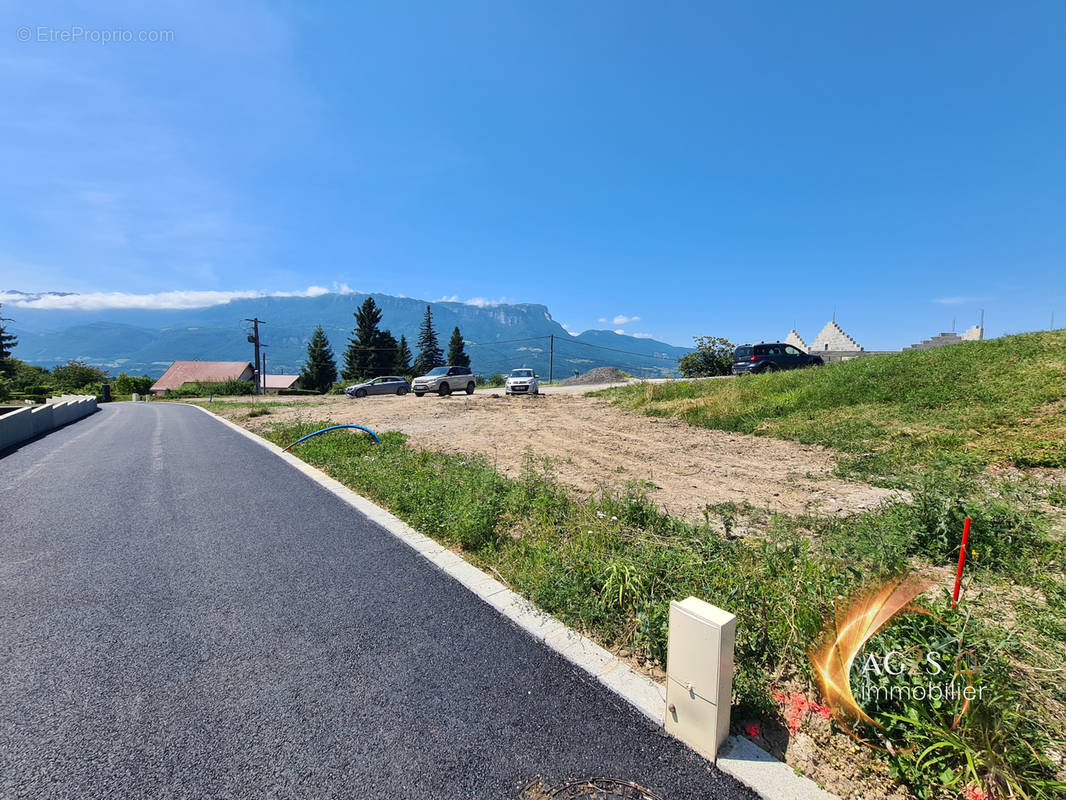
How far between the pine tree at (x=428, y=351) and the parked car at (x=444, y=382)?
42.3m

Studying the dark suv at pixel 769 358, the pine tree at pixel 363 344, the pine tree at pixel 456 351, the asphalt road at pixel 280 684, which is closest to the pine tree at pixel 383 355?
the pine tree at pixel 363 344

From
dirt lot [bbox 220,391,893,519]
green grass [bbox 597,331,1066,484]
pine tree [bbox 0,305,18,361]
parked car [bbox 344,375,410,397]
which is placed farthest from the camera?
pine tree [bbox 0,305,18,361]

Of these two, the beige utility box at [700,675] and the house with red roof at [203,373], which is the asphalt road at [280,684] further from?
the house with red roof at [203,373]

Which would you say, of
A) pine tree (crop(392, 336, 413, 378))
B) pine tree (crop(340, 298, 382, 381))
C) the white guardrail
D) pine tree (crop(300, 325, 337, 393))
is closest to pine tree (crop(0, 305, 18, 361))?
pine tree (crop(300, 325, 337, 393))

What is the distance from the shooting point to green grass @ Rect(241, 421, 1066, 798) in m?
1.80

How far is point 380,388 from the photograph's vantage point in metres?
29.9

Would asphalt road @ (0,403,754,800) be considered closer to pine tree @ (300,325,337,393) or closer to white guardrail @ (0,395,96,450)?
white guardrail @ (0,395,96,450)

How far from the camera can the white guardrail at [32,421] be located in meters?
10.9

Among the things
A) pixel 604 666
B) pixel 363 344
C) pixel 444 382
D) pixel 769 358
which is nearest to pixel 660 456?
pixel 604 666

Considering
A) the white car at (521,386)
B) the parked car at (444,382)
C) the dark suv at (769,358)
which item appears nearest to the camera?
the dark suv at (769,358)

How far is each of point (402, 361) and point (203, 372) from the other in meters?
40.7

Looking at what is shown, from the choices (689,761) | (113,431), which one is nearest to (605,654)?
(689,761)

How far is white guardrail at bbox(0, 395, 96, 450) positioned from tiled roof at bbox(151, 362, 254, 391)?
60.8 metres

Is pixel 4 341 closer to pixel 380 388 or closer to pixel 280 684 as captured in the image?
pixel 380 388
